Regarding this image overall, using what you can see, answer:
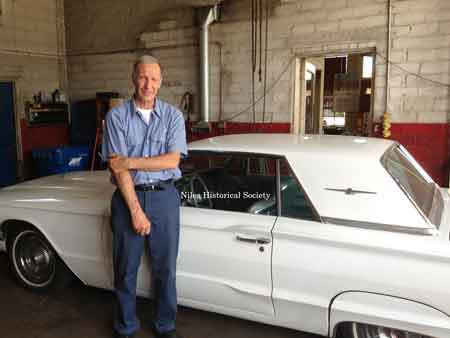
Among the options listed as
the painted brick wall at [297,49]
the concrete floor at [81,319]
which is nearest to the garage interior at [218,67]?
the painted brick wall at [297,49]

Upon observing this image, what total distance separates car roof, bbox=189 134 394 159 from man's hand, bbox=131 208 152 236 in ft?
2.10

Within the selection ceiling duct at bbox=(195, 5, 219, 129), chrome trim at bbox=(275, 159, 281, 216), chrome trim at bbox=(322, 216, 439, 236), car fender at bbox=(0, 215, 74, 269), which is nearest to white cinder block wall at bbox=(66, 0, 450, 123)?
ceiling duct at bbox=(195, 5, 219, 129)

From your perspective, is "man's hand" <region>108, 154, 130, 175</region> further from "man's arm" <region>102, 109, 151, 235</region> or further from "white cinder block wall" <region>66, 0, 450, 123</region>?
"white cinder block wall" <region>66, 0, 450, 123</region>

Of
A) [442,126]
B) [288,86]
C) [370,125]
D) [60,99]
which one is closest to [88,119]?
[60,99]

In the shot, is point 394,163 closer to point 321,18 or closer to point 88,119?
point 321,18

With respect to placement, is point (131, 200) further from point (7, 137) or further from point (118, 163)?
point (7, 137)

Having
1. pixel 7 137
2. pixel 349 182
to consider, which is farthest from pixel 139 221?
pixel 7 137

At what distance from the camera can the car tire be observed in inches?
126

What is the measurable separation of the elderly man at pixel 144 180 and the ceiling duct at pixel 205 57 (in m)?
4.30

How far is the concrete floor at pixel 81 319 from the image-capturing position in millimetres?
2779

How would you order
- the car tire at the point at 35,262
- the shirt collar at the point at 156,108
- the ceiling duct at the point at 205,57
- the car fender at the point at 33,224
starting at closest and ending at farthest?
the shirt collar at the point at 156,108 < the car fender at the point at 33,224 < the car tire at the point at 35,262 < the ceiling duct at the point at 205,57

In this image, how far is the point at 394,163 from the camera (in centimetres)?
237

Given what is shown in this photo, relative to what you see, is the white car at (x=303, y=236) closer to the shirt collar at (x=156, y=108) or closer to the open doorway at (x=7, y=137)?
the shirt collar at (x=156, y=108)

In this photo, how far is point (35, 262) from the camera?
11.0ft
